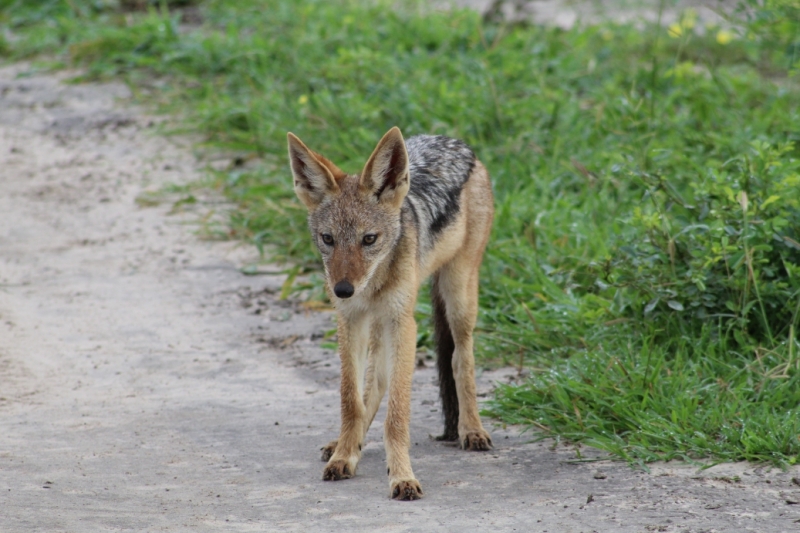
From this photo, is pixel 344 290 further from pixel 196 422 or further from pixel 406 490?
pixel 196 422

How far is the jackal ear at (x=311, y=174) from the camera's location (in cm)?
463

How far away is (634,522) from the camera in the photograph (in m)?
3.86

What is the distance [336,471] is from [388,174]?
4.55 feet

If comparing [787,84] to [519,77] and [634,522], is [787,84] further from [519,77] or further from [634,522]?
[634,522]

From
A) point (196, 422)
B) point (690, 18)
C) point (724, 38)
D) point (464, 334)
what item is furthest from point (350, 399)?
point (690, 18)

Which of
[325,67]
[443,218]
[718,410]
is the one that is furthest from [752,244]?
[325,67]

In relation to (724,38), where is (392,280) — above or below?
above

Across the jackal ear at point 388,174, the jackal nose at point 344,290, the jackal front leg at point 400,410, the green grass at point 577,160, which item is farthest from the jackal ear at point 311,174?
the green grass at point 577,160

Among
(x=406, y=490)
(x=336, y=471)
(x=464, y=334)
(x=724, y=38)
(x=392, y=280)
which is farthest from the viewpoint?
(x=724, y=38)

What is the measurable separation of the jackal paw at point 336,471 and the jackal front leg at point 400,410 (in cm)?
23

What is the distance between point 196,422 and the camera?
5219mm

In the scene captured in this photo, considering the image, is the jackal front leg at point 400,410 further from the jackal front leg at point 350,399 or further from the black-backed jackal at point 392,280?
the jackal front leg at point 350,399

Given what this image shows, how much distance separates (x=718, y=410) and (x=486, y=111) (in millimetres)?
4410

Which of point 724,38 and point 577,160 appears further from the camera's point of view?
point 724,38
